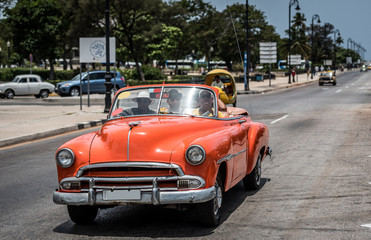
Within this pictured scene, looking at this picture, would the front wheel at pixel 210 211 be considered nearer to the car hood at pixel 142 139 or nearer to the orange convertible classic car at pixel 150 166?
the orange convertible classic car at pixel 150 166

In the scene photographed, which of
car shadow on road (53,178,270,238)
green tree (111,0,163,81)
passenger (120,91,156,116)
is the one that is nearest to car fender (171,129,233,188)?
car shadow on road (53,178,270,238)

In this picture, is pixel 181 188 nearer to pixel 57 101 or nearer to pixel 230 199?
pixel 230 199

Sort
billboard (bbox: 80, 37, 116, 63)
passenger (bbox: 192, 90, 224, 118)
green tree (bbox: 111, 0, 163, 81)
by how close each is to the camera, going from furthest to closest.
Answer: green tree (bbox: 111, 0, 163, 81) → billboard (bbox: 80, 37, 116, 63) → passenger (bbox: 192, 90, 224, 118)

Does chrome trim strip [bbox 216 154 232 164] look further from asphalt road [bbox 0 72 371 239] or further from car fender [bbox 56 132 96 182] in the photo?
car fender [bbox 56 132 96 182]

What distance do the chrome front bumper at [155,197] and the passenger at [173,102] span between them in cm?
157

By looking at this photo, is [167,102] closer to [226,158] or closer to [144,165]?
[226,158]

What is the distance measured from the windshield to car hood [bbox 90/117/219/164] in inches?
18.6

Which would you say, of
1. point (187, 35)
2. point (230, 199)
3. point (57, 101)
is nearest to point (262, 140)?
point (230, 199)

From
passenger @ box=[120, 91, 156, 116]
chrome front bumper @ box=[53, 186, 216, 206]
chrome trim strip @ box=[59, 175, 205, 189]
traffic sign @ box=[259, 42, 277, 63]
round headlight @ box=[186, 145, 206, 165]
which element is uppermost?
traffic sign @ box=[259, 42, 277, 63]

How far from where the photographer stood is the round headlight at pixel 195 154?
17.9 ft

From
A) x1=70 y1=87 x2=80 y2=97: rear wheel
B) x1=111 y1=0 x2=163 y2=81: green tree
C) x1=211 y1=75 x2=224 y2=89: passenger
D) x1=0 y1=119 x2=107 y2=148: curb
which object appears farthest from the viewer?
x1=111 y1=0 x2=163 y2=81: green tree

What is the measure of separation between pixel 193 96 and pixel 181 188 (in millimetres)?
1902

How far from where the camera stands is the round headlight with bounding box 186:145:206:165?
17.9 feet

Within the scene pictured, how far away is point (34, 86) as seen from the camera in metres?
39.3
